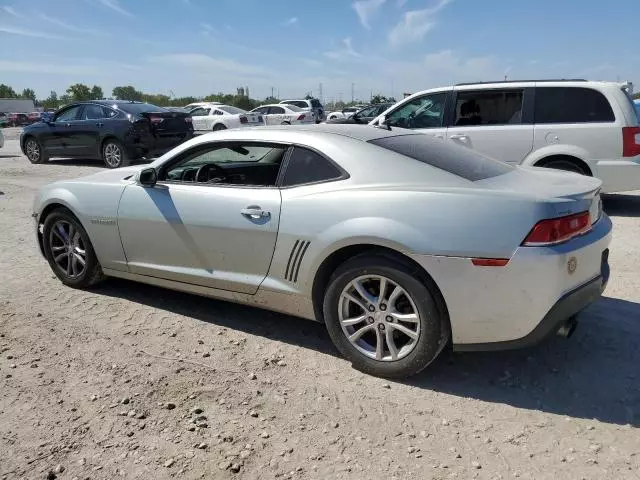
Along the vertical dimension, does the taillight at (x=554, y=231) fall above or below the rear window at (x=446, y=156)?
below

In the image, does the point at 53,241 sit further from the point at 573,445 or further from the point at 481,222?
the point at 573,445

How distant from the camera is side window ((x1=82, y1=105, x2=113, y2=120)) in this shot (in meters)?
12.9

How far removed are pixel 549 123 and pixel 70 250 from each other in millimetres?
6084

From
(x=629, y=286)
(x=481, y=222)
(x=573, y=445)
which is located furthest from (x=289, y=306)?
(x=629, y=286)

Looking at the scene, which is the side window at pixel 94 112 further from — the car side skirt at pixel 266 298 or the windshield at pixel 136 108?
the car side skirt at pixel 266 298

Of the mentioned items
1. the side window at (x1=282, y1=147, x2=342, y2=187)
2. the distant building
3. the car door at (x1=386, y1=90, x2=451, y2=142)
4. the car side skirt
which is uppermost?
the distant building

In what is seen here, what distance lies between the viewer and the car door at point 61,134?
13.5 meters

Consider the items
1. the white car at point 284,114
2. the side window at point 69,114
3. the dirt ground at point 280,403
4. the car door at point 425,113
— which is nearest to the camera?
the dirt ground at point 280,403

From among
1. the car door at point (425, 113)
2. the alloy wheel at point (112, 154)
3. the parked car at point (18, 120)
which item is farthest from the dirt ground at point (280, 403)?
the parked car at point (18, 120)

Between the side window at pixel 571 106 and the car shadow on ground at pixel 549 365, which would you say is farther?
the side window at pixel 571 106

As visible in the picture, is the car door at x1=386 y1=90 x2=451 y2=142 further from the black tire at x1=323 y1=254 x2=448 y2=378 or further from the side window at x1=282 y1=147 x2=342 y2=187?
the black tire at x1=323 y1=254 x2=448 y2=378

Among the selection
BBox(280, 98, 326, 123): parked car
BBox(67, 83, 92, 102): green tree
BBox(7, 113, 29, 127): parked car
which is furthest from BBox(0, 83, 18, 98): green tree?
BBox(280, 98, 326, 123): parked car

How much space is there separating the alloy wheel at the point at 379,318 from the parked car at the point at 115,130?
10.4 metres

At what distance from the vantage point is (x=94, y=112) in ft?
42.7
